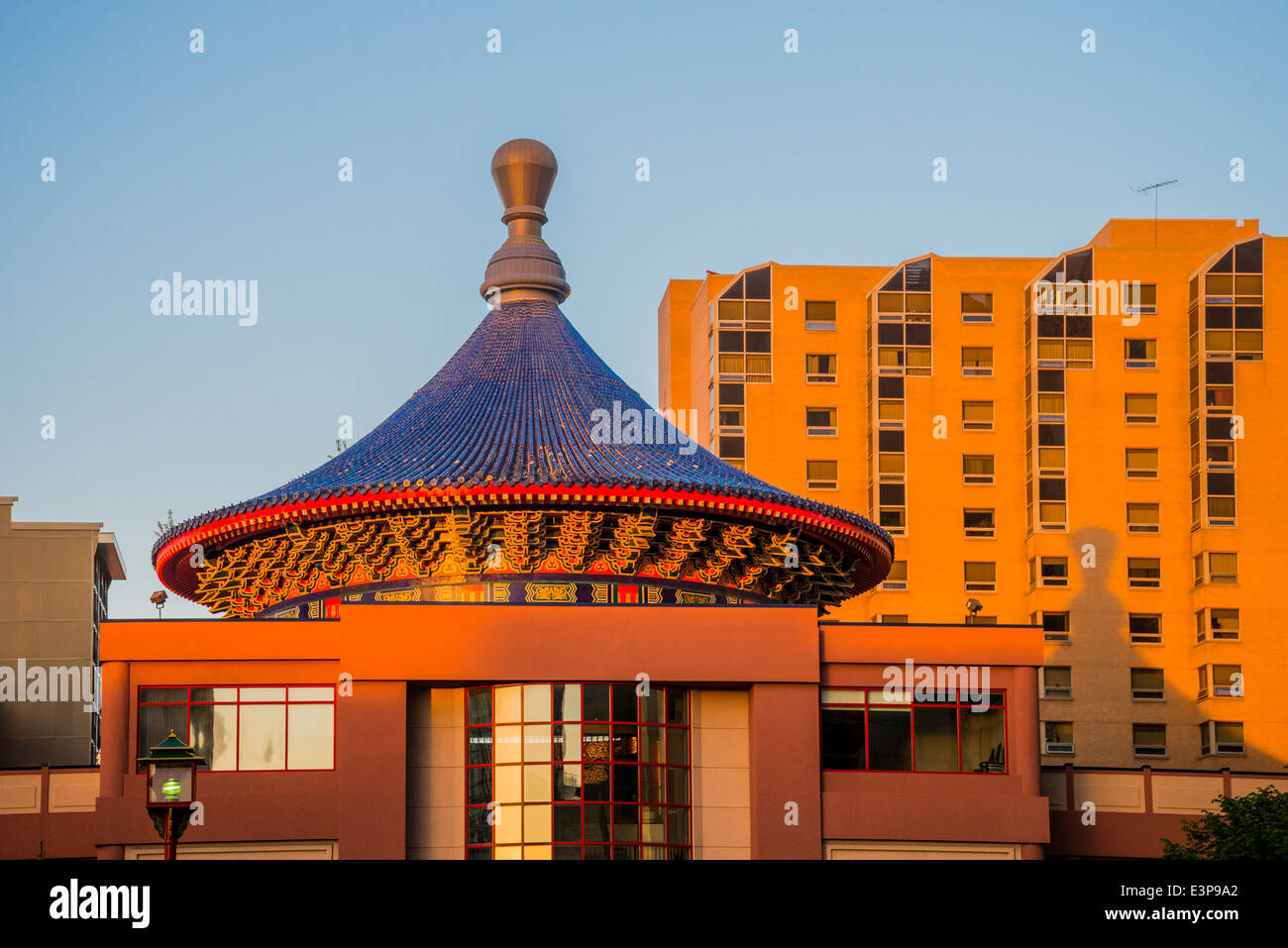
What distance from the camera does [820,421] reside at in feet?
258

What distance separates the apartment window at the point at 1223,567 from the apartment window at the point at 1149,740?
18.9ft

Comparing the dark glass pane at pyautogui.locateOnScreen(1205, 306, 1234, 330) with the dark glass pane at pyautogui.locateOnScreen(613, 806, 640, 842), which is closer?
the dark glass pane at pyautogui.locateOnScreen(613, 806, 640, 842)

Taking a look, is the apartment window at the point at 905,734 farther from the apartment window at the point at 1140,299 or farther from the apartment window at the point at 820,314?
the apartment window at the point at 820,314

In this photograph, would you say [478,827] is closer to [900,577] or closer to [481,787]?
[481,787]

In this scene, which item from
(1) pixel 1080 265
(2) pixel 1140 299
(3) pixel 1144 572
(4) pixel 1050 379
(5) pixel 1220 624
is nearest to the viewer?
(5) pixel 1220 624

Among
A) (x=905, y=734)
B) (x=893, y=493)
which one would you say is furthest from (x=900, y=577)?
(x=905, y=734)

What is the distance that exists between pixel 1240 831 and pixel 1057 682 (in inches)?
1614

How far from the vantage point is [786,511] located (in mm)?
34031

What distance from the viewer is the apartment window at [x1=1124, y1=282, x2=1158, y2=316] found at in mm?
76500

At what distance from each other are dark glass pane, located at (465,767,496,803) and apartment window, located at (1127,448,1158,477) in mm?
49145

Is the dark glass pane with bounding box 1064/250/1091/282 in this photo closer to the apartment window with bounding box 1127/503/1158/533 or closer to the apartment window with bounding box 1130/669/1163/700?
the apartment window with bounding box 1127/503/1158/533

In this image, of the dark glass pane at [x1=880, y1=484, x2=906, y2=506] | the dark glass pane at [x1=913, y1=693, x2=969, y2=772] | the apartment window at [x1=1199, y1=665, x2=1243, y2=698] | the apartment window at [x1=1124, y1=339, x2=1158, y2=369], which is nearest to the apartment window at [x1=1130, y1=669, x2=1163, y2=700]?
the apartment window at [x1=1199, y1=665, x2=1243, y2=698]

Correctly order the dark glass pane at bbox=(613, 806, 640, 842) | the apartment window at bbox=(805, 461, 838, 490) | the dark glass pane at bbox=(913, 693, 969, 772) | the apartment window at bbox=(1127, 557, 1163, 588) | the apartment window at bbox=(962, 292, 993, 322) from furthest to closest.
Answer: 1. the apartment window at bbox=(962, 292, 993, 322)
2. the apartment window at bbox=(805, 461, 838, 490)
3. the apartment window at bbox=(1127, 557, 1163, 588)
4. the dark glass pane at bbox=(913, 693, 969, 772)
5. the dark glass pane at bbox=(613, 806, 640, 842)
